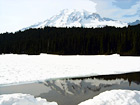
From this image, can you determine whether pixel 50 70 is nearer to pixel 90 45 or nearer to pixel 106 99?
pixel 106 99

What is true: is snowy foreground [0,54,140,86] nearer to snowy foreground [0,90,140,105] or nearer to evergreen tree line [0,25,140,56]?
snowy foreground [0,90,140,105]

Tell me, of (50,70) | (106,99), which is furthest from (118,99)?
(50,70)

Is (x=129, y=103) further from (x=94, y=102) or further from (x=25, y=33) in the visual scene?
(x=25, y=33)

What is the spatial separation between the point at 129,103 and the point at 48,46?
87956 mm

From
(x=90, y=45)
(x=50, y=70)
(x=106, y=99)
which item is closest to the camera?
(x=106, y=99)

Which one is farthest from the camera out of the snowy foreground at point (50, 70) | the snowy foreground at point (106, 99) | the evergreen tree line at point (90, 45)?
the evergreen tree line at point (90, 45)

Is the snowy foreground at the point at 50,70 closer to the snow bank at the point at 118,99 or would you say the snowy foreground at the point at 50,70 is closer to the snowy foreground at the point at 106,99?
the snowy foreground at the point at 106,99

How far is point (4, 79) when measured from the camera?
1647cm

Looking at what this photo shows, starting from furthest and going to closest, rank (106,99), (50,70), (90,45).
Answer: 1. (90,45)
2. (50,70)
3. (106,99)

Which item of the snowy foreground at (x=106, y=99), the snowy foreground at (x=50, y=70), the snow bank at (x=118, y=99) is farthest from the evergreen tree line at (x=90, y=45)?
the snowy foreground at (x=106, y=99)

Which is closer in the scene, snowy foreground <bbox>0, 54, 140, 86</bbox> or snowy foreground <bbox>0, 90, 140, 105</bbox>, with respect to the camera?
snowy foreground <bbox>0, 90, 140, 105</bbox>

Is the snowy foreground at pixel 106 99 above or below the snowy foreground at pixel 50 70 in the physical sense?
above

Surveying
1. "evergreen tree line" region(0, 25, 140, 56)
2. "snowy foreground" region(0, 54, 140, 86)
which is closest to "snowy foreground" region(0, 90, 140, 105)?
"snowy foreground" region(0, 54, 140, 86)

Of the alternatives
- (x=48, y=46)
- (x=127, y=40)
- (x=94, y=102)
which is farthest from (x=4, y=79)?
(x=48, y=46)
